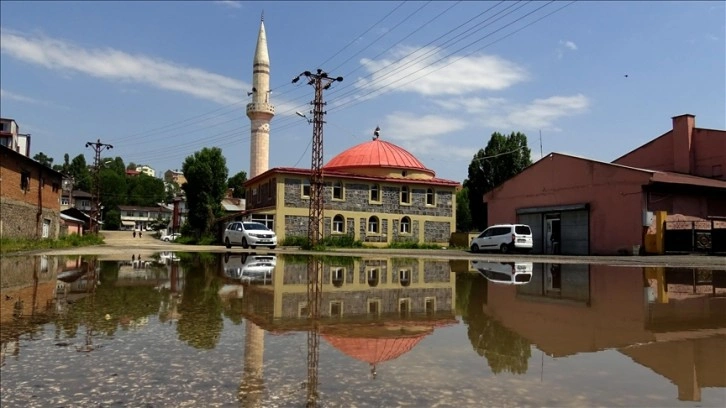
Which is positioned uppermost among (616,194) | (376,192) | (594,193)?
(376,192)

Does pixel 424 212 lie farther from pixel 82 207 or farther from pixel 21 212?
pixel 82 207

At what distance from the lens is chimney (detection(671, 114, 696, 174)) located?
35656 millimetres

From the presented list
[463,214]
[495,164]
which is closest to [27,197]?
[495,164]

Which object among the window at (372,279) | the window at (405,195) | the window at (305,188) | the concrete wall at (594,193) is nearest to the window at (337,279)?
the window at (372,279)

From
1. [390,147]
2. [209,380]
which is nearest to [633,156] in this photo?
[390,147]

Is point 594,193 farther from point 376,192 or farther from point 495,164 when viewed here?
point 495,164

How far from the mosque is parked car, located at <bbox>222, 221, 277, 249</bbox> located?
29.7 ft

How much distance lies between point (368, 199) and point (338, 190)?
2.92 metres

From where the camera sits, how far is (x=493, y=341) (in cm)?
A: 521

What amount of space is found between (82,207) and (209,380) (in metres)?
114

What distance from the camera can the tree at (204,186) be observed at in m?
60.2

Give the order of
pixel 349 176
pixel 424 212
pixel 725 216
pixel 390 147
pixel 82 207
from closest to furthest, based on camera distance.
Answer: pixel 725 216
pixel 349 176
pixel 424 212
pixel 390 147
pixel 82 207

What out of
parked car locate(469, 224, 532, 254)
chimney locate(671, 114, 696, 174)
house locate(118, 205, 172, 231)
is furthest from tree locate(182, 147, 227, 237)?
house locate(118, 205, 172, 231)

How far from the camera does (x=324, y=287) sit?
10.0m
